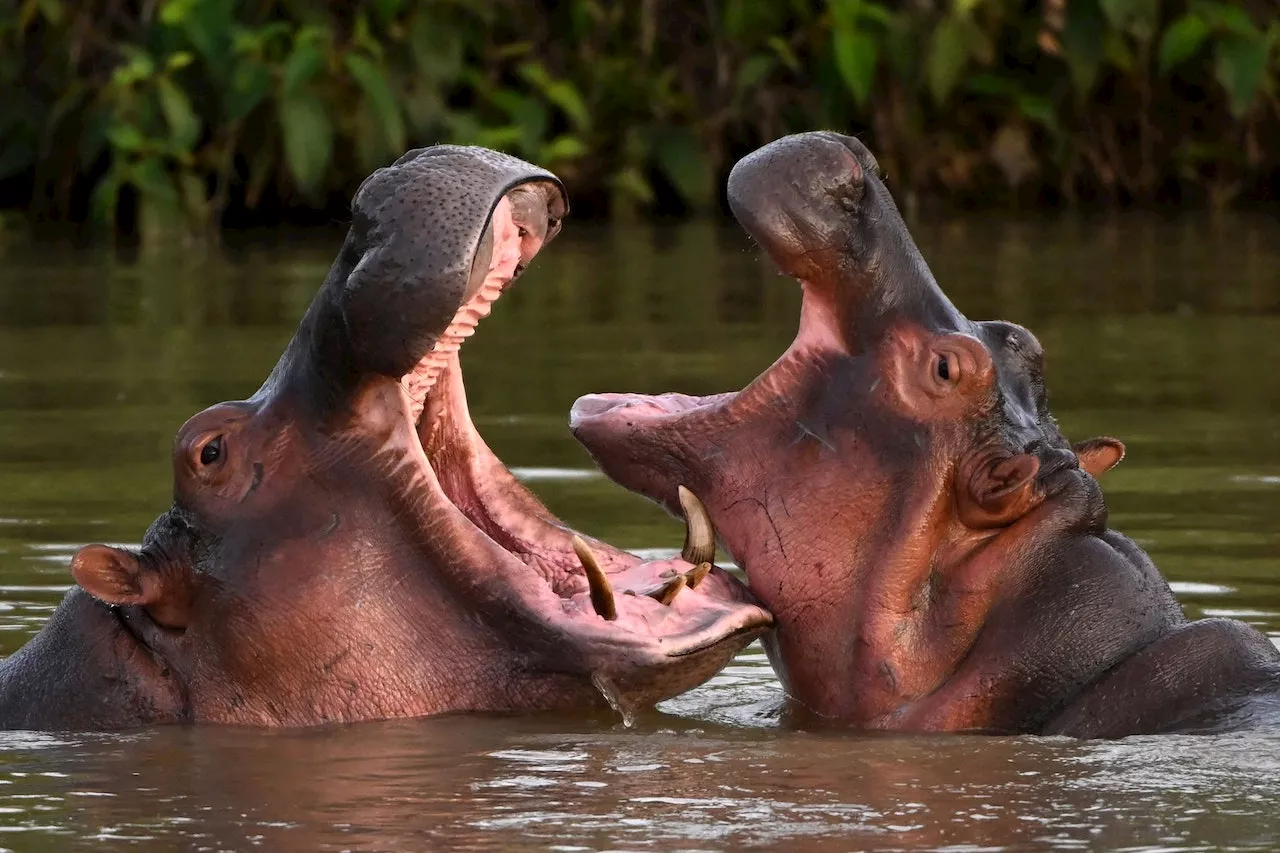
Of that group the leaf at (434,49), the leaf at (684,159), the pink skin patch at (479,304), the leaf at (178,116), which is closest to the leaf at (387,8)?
the leaf at (434,49)

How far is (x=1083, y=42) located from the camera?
15.6 metres

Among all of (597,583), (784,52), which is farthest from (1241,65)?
(597,583)

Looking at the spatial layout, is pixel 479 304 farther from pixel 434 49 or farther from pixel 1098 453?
pixel 434 49

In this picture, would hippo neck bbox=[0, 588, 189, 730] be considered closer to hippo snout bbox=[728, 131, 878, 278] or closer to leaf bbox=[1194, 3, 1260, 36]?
hippo snout bbox=[728, 131, 878, 278]

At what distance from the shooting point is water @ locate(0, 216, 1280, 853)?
12.8 feet

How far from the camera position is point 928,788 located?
161 inches

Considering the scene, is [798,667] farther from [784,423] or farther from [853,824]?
[853,824]

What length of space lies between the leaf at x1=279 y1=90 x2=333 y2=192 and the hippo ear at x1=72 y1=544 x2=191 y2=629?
34.0ft

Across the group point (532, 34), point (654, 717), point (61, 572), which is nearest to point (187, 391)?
point (61, 572)

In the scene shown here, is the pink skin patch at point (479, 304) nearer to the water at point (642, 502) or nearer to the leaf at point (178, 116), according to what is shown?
the water at point (642, 502)

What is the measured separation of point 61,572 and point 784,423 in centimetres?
221

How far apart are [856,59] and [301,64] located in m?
3.10

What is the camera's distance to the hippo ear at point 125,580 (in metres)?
4.41

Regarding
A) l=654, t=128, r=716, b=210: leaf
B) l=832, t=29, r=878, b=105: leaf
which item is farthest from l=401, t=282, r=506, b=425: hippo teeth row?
l=654, t=128, r=716, b=210: leaf
